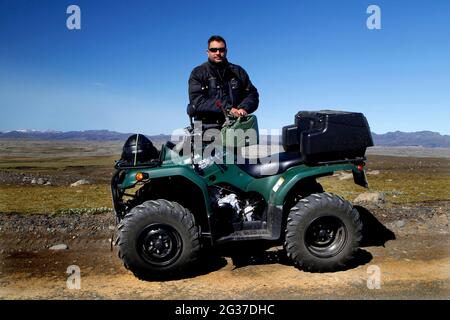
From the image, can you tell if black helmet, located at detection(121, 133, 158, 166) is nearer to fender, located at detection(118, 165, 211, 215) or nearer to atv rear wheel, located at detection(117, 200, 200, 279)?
fender, located at detection(118, 165, 211, 215)

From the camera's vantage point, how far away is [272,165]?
5.92 metres

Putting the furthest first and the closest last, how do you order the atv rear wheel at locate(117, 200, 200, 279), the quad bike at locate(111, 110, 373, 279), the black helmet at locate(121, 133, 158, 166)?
the black helmet at locate(121, 133, 158, 166), the quad bike at locate(111, 110, 373, 279), the atv rear wheel at locate(117, 200, 200, 279)

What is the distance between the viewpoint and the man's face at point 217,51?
20.6 ft

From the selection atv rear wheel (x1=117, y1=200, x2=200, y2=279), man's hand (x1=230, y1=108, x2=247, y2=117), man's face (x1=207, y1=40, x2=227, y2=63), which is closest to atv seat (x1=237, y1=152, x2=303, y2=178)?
man's hand (x1=230, y1=108, x2=247, y2=117)

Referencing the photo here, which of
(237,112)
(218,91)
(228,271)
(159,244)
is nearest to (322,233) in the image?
(228,271)

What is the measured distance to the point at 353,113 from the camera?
5770 mm

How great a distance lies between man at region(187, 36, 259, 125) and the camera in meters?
6.07

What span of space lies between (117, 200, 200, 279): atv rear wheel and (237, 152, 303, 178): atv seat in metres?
1.19

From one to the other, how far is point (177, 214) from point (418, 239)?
472 centimetres

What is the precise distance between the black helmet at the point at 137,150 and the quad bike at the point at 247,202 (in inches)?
0.6

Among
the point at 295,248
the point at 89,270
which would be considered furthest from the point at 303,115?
the point at 89,270

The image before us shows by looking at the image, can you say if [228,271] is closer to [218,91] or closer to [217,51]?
[218,91]

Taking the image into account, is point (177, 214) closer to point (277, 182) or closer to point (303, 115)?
point (277, 182)

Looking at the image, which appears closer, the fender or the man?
the fender
